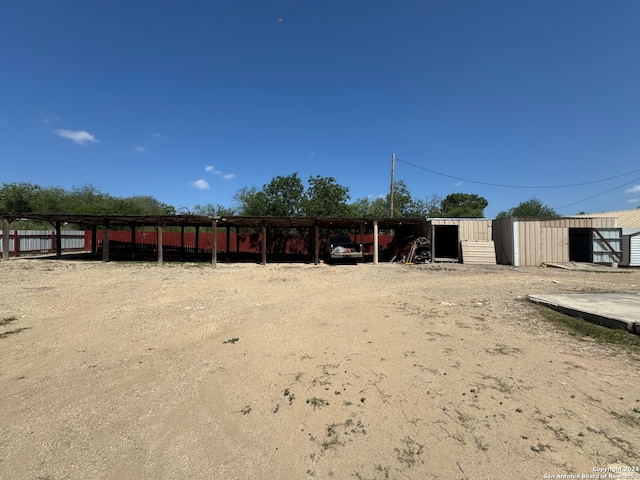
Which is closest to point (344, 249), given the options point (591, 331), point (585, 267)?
point (585, 267)

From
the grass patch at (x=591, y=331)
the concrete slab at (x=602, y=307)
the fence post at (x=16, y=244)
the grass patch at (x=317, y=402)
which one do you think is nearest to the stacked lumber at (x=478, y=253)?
the concrete slab at (x=602, y=307)

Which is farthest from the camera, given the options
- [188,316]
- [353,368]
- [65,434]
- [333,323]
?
[188,316]

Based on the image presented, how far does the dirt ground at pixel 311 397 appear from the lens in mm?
2502

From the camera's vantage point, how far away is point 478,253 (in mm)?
20391

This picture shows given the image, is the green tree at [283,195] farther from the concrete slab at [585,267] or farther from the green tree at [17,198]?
the green tree at [17,198]

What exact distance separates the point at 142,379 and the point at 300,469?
8.41 feet

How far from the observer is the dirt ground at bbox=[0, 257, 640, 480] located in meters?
2.50

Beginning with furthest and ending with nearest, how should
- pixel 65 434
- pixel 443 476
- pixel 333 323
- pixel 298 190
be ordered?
pixel 298 190
pixel 333 323
pixel 65 434
pixel 443 476

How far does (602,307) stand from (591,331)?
5.90 ft

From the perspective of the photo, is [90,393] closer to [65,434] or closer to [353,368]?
[65,434]

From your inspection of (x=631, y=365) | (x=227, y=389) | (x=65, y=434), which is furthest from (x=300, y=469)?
(x=631, y=365)

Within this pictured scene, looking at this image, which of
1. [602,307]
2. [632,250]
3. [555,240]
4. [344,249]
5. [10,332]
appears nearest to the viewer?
[10,332]

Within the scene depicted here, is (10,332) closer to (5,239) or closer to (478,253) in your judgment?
(5,239)

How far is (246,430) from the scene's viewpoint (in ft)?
9.63
